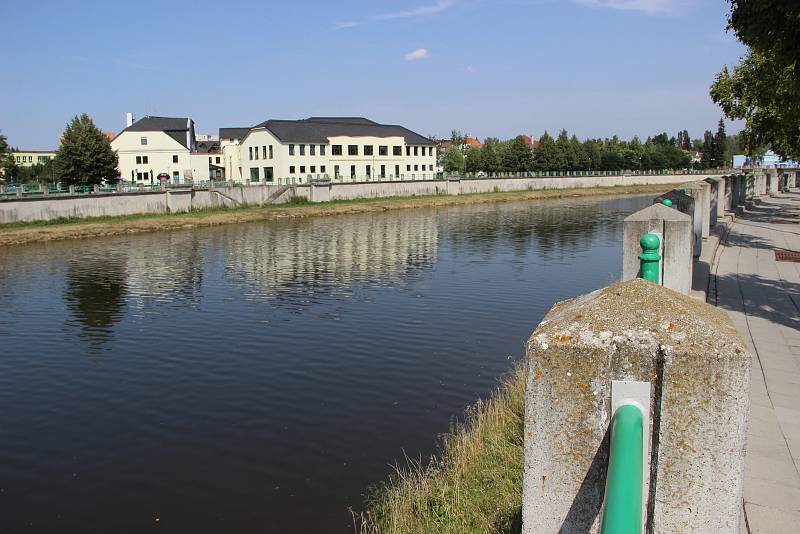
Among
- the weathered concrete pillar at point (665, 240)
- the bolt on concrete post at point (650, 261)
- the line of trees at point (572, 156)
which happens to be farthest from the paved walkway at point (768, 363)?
the line of trees at point (572, 156)

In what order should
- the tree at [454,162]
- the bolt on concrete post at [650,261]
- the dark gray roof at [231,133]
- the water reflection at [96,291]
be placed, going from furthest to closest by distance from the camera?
the tree at [454,162]
the dark gray roof at [231,133]
the water reflection at [96,291]
the bolt on concrete post at [650,261]

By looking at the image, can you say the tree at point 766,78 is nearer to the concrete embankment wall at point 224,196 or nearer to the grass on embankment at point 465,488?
the grass on embankment at point 465,488

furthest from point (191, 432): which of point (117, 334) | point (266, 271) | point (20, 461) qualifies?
point (266, 271)

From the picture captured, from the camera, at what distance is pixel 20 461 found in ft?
37.9

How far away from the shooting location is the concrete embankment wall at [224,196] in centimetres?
4881

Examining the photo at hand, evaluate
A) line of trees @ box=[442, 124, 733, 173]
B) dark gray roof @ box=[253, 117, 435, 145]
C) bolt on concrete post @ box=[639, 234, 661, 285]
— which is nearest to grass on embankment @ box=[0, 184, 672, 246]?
dark gray roof @ box=[253, 117, 435, 145]

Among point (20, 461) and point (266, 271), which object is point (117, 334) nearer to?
point (20, 461)

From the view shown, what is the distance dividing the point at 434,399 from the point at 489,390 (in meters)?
1.20

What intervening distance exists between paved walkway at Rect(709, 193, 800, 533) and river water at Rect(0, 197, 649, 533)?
196 inches

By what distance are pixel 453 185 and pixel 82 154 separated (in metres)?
41.1

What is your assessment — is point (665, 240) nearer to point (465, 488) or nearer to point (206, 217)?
point (465, 488)

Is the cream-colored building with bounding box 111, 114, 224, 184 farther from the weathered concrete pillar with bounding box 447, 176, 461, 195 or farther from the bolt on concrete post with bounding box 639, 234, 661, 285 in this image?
the bolt on concrete post with bounding box 639, 234, 661, 285

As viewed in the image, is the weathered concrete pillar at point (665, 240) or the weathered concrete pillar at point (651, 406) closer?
the weathered concrete pillar at point (651, 406)

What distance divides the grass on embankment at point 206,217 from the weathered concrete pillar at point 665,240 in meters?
41.9
